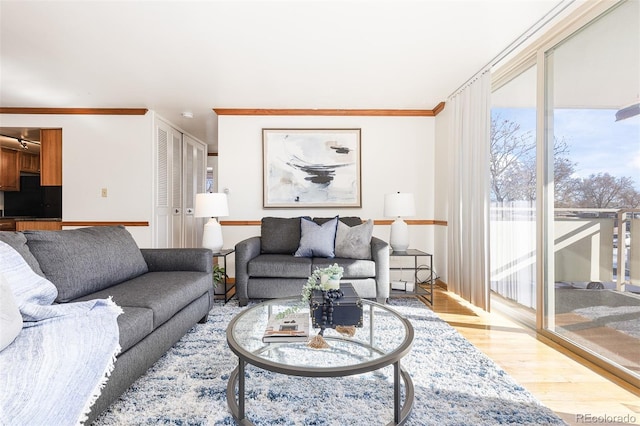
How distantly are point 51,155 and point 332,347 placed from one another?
16.1 feet

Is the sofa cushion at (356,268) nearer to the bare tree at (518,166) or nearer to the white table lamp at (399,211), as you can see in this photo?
the white table lamp at (399,211)

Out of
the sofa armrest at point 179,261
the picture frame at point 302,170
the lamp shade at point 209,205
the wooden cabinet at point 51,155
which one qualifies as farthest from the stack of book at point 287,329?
the wooden cabinet at point 51,155

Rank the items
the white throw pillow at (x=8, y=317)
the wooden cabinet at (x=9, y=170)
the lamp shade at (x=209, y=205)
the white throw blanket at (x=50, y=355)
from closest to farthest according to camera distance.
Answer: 1. the white throw blanket at (x=50, y=355)
2. the white throw pillow at (x=8, y=317)
3. the lamp shade at (x=209, y=205)
4. the wooden cabinet at (x=9, y=170)

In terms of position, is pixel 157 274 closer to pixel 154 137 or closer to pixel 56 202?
pixel 154 137

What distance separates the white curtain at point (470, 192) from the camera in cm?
301

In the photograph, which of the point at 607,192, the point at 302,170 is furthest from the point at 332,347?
the point at 302,170

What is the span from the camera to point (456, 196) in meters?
3.54

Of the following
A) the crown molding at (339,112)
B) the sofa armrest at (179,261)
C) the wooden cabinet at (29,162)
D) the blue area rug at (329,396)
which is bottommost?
the blue area rug at (329,396)

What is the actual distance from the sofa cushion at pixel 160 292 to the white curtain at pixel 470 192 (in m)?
2.60

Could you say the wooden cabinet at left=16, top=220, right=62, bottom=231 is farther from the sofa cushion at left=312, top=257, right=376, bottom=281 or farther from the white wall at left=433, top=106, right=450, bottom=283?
the white wall at left=433, top=106, right=450, bottom=283

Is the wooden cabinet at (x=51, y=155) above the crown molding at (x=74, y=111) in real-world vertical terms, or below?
below

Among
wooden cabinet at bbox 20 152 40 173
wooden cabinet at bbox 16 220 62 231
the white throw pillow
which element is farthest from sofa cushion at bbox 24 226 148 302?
wooden cabinet at bbox 20 152 40 173

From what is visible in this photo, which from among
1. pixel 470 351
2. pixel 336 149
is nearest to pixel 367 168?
pixel 336 149

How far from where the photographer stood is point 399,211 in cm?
345
